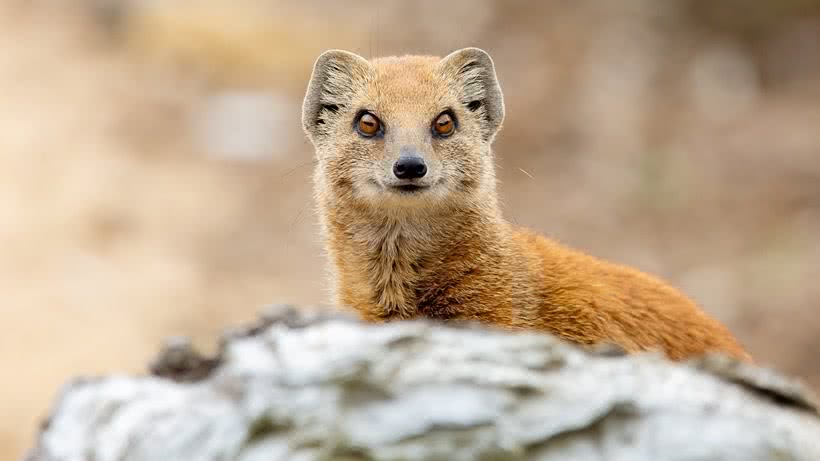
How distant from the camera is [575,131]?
14.9 meters

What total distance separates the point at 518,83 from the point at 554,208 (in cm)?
253

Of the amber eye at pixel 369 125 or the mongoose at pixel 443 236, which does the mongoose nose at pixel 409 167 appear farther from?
the amber eye at pixel 369 125

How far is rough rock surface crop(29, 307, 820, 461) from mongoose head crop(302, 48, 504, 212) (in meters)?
Answer: 2.51

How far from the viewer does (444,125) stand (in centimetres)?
593

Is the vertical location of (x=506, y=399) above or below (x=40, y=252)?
above

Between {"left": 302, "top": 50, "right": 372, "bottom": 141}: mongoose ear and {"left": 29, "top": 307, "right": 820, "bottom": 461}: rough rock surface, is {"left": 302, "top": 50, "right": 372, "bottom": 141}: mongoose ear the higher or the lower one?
the higher one

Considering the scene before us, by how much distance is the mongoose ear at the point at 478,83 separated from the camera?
20.4 ft

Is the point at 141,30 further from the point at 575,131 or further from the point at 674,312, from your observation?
the point at 674,312

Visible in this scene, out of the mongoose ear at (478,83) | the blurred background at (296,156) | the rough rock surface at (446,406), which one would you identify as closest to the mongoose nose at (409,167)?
the mongoose ear at (478,83)

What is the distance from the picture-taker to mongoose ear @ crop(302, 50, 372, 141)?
20.4 ft

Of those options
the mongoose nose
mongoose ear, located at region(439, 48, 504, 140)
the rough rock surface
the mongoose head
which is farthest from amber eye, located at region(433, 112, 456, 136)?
the rough rock surface

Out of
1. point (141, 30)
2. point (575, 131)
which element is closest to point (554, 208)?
point (575, 131)

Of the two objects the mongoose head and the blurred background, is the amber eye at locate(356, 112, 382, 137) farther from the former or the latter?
the blurred background

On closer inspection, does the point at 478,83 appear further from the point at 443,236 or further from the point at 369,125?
Result: the point at 443,236
